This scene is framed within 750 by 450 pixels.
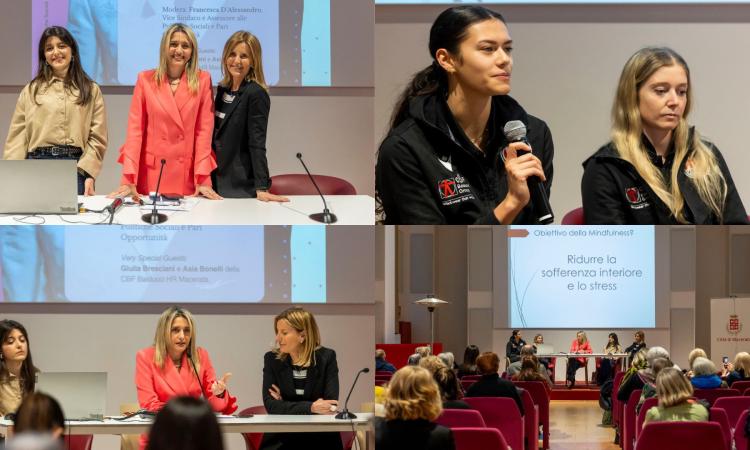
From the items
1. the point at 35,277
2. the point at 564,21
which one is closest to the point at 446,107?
the point at 564,21

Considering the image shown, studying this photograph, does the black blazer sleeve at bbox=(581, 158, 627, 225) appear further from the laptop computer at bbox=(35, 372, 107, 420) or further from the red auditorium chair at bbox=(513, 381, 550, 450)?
the laptop computer at bbox=(35, 372, 107, 420)

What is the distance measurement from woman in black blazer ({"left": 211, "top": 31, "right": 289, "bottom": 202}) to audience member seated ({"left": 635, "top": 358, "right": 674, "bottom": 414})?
1.70 meters

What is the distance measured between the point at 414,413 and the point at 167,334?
3.67 ft

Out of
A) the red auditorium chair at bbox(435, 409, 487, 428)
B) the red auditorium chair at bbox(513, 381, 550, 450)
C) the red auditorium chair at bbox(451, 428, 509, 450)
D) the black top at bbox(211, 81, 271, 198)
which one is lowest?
the red auditorium chair at bbox(451, 428, 509, 450)

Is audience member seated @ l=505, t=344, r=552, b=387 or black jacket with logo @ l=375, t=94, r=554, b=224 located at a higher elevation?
black jacket with logo @ l=375, t=94, r=554, b=224

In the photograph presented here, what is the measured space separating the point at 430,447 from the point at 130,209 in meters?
1.63

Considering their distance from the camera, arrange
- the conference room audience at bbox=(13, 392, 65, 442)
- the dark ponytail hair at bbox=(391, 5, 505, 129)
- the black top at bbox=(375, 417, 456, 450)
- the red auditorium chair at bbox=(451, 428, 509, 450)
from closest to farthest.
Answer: the conference room audience at bbox=(13, 392, 65, 442)
the black top at bbox=(375, 417, 456, 450)
the red auditorium chair at bbox=(451, 428, 509, 450)
the dark ponytail hair at bbox=(391, 5, 505, 129)

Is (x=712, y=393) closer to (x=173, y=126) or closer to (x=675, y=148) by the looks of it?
(x=675, y=148)

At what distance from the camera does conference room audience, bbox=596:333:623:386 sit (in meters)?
4.58

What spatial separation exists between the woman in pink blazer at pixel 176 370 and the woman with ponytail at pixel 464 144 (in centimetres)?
98

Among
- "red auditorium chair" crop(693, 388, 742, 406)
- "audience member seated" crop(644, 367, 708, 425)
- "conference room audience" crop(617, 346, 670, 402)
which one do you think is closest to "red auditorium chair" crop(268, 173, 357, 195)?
"conference room audience" crop(617, 346, 670, 402)

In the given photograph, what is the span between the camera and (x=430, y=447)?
4410 millimetres

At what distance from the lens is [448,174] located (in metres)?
4.70

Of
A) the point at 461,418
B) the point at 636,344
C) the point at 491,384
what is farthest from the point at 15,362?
the point at 636,344
